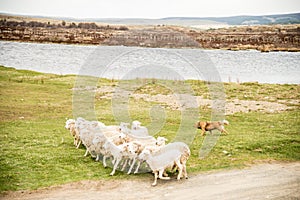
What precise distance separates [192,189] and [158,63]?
4040cm

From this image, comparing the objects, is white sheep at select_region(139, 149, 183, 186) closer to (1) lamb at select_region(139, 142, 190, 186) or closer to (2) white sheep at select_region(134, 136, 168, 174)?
(1) lamb at select_region(139, 142, 190, 186)

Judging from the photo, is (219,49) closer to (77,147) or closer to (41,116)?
(41,116)

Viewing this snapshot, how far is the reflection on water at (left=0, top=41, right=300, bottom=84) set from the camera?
4209 centimetres

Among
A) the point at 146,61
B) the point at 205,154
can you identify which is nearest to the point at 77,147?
the point at 205,154

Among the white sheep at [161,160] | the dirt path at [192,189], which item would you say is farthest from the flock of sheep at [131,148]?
the dirt path at [192,189]

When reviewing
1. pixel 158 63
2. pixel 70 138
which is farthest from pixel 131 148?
pixel 158 63

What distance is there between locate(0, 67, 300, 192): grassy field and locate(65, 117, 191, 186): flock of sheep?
570 mm

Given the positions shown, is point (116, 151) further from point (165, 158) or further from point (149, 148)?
point (165, 158)

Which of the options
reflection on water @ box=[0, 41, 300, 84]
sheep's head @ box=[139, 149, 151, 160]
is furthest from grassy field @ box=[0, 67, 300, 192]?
reflection on water @ box=[0, 41, 300, 84]

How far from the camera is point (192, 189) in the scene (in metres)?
11.2

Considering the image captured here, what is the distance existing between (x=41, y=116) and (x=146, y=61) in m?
31.5

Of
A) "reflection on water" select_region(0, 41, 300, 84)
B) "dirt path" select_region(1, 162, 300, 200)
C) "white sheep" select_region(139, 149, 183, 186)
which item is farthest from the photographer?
"reflection on water" select_region(0, 41, 300, 84)

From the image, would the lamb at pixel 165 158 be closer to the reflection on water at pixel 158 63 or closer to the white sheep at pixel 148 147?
the white sheep at pixel 148 147

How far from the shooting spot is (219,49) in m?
73.9
